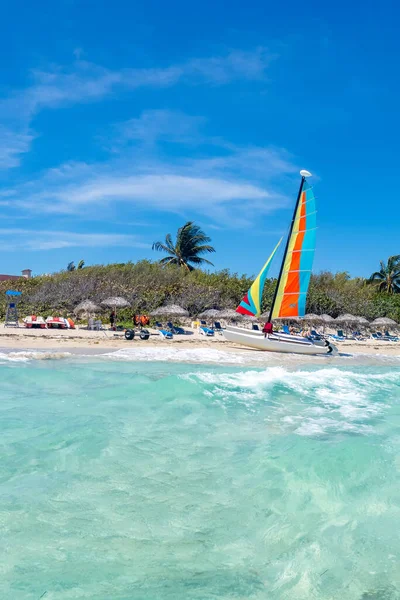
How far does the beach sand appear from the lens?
1980 centimetres

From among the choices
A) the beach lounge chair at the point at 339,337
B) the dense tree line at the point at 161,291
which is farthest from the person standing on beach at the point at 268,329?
the dense tree line at the point at 161,291

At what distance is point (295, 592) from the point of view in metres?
4.19

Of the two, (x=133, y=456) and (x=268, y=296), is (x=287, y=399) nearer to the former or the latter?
(x=133, y=456)

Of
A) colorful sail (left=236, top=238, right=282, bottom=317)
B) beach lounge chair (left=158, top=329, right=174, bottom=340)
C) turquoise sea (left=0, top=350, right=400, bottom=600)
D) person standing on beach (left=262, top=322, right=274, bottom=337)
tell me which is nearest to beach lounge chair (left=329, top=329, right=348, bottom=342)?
person standing on beach (left=262, top=322, right=274, bottom=337)

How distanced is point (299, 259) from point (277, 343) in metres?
4.20

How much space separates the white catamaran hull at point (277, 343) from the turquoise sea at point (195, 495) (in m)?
8.07

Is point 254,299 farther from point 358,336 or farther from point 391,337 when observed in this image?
point 391,337

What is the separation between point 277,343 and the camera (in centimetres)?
2055

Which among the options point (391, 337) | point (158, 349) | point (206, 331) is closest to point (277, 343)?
point (158, 349)

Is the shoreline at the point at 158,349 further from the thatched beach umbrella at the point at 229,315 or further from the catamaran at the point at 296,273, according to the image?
the thatched beach umbrella at the point at 229,315

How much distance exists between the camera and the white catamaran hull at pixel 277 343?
20.6 metres

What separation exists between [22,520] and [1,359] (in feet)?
38.5

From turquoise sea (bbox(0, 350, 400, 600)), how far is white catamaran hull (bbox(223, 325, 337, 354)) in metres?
8.07

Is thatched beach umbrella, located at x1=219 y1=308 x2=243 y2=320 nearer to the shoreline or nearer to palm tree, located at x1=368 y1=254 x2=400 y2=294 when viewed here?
the shoreline
